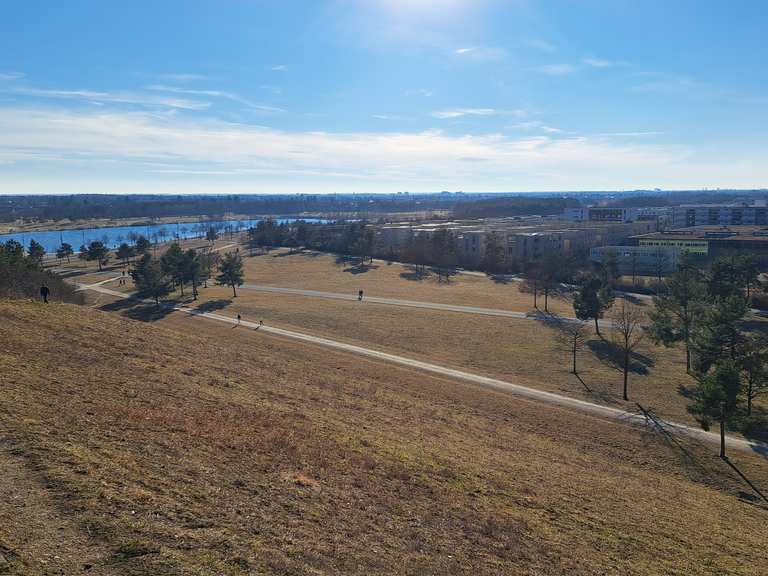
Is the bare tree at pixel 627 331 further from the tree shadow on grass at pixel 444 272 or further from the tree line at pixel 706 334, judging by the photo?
the tree shadow on grass at pixel 444 272

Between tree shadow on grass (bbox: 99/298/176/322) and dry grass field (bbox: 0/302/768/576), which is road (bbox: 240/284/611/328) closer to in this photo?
tree shadow on grass (bbox: 99/298/176/322)

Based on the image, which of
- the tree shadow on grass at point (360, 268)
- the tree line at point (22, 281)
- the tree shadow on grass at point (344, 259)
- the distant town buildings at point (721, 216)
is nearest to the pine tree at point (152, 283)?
the tree line at point (22, 281)

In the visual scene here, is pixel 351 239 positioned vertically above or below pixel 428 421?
above

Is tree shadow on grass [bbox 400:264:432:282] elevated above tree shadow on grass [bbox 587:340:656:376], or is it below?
above

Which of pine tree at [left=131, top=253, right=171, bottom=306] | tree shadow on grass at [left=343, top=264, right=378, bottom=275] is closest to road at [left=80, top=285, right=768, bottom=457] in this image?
pine tree at [left=131, top=253, right=171, bottom=306]

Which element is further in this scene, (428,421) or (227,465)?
(428,421)

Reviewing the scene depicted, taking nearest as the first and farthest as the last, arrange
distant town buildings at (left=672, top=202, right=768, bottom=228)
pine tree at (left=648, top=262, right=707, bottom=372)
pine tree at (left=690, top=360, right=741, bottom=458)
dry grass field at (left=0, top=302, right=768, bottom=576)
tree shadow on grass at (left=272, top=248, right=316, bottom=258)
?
dry grass field at (left=0, top=302, right=768, bottom=576), pine tree at (left=690, top=360, right=741, bottom=458), pine tree at (left=648, top=262, right=707, bottom=372), tree shadow on grass at (left=272, top=248, right=316, bottom=258), distant town buildings at (left=672, top=202, right=768, bottom=228)

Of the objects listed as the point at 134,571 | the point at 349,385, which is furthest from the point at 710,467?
the point at 134,571

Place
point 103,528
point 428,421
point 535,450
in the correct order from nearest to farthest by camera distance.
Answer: point 103,528
point 535,450
point 428,421

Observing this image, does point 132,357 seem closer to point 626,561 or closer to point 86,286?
point 626,561
